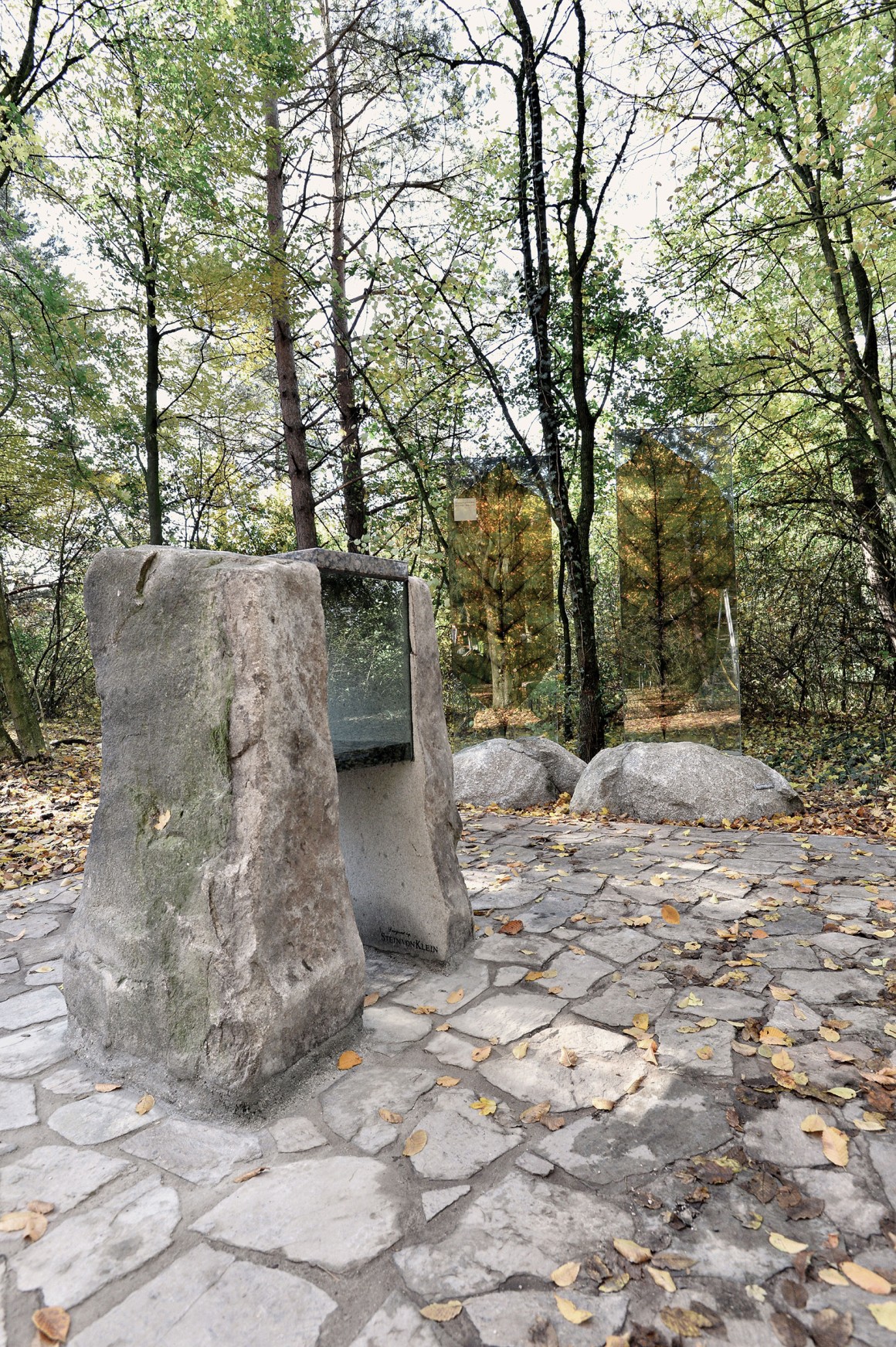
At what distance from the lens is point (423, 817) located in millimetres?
2875

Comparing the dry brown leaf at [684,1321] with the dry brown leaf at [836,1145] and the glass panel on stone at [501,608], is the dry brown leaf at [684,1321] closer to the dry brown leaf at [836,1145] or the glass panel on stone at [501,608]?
the dry brown leaf at [836,1145]

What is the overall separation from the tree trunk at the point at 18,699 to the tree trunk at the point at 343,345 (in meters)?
3.78

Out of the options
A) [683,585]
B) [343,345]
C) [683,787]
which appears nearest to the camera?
[683,787]

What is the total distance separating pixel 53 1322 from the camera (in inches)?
52.6

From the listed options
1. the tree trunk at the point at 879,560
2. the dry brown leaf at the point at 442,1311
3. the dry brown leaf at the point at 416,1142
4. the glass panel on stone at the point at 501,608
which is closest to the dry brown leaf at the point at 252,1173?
the dry brown leaf at the point at 416,1142

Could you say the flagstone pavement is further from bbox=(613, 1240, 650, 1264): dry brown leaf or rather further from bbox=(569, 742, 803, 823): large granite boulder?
bbox=(569, 742, 803, 823): large granite boulder

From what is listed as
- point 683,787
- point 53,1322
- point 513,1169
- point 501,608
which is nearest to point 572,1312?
point 513,1169

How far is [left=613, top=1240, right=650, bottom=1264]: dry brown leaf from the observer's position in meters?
1.44

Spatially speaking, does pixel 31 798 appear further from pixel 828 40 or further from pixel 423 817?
pixel 828 40

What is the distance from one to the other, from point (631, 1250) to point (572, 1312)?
196 mm

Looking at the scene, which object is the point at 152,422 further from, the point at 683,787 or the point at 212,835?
the point at 212,835

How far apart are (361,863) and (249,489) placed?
8563mm

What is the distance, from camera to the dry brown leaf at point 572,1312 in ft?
4.28

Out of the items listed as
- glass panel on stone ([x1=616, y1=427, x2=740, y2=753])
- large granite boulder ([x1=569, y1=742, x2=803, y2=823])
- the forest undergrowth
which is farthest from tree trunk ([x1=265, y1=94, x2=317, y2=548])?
large granite boulder ([x1=569, y1=742, x2=803, y2=823])
